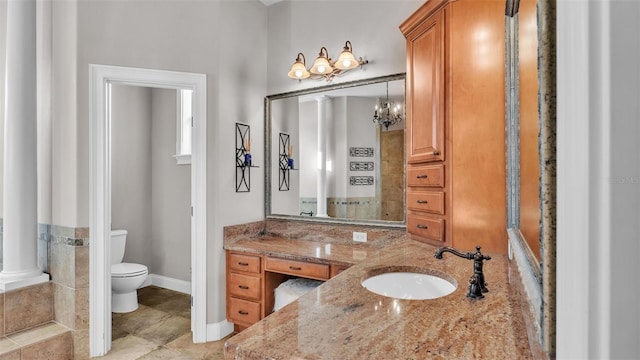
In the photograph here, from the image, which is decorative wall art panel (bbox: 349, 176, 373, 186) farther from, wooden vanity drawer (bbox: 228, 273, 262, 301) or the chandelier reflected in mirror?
wooden vanity drawer (bbox: 228, 273, 262, 301)

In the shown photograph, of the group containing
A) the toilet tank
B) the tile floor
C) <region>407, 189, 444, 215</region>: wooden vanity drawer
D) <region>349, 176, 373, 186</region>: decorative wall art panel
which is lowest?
the tile floor

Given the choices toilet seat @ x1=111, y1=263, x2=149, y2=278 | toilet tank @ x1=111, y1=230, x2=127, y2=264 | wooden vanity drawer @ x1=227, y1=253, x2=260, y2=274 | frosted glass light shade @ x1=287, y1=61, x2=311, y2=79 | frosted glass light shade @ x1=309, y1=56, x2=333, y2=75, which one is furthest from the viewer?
toilet tank @ x1=111, y1=230, x2=127, y2=264

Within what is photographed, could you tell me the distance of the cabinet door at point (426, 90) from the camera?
6.35 feet

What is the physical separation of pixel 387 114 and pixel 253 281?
167 centimetres

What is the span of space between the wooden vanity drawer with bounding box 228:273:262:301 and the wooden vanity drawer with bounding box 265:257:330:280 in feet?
0.61

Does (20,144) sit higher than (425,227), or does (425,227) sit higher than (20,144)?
(20,144)

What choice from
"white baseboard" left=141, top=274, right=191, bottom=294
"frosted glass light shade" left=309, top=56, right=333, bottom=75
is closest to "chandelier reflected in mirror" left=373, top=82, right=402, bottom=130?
"frosted glass light shade" left=309, top=56, right=333, bottom=75

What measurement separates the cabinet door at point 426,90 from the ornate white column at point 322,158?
822 millimetres

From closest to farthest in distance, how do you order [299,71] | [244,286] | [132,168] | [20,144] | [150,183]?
[20,144], [244,286], [299,71], [132,168], [150,183]

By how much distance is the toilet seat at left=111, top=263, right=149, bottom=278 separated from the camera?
3123mm

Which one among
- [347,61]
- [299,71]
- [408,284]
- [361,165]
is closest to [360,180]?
[361,165]

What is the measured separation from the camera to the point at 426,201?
6.79 feet

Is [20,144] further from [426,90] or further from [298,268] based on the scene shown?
[426,90]
